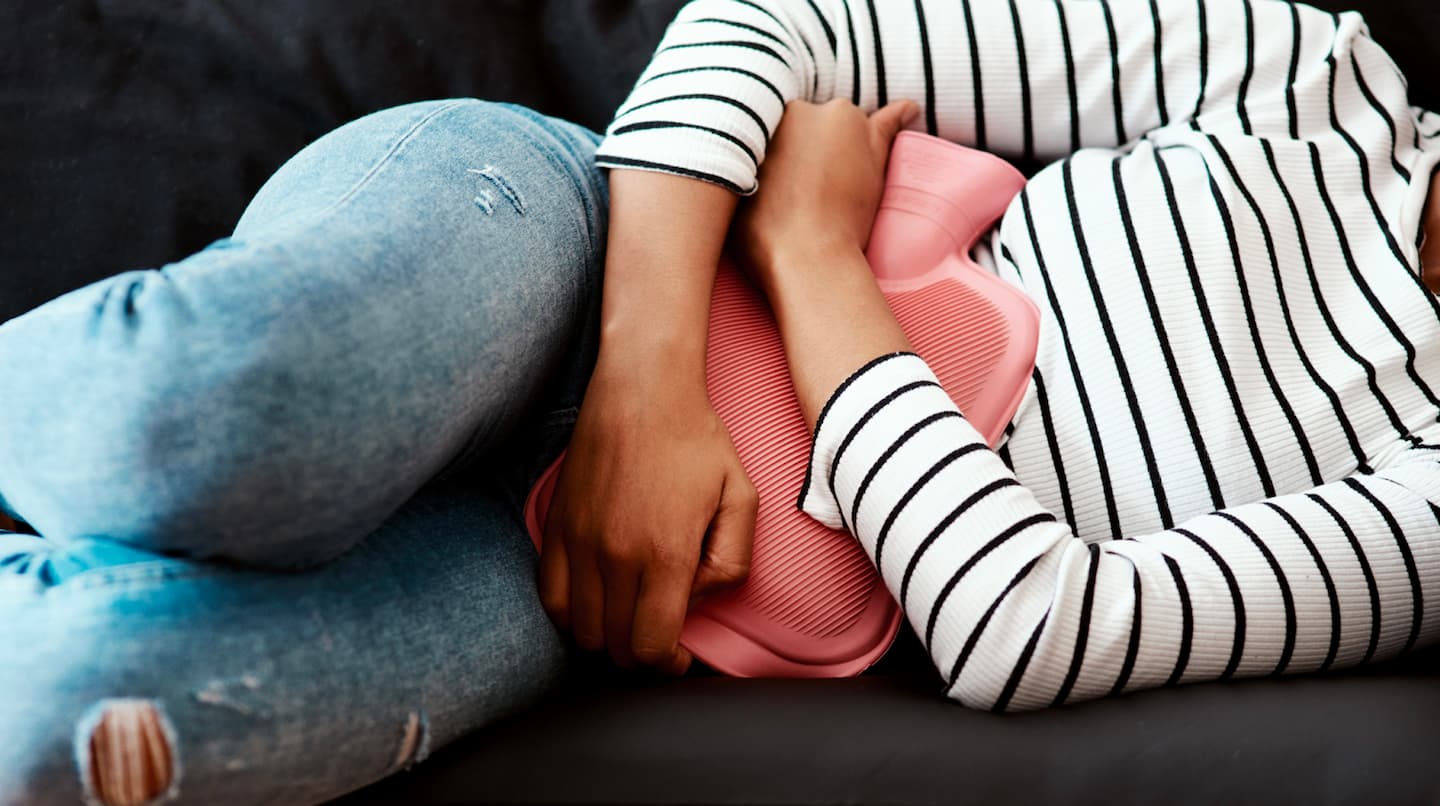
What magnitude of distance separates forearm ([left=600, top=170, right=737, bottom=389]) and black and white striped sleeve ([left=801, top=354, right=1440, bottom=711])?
Result: 10cm

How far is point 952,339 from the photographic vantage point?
0.64 meters

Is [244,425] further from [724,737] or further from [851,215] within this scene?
[851,215]

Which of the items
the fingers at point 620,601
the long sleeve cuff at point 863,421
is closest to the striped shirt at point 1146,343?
the long sleeve cuff at point 863,421

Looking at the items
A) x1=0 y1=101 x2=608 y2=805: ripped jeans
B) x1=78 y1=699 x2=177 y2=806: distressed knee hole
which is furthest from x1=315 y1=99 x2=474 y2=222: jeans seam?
x1=78 y1=699 x2=177 y2=806: distressed knee hole

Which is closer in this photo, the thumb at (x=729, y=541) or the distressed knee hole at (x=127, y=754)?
the distressed knee hole at (x=127, y=754)

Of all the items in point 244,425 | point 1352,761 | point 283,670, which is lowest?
point 1352,761

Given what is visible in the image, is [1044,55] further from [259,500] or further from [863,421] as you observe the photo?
[259,500]

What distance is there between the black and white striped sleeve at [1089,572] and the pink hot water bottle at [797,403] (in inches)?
1.4

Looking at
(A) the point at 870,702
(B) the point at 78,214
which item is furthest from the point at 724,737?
(B) the point at 78,214

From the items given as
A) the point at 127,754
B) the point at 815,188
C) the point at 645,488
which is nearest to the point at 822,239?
the point at 815,188

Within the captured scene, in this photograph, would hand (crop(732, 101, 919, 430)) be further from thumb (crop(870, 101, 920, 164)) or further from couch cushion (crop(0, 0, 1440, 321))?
couch cushion (crop(0, 0, 1440, 321))

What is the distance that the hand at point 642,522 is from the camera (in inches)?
21.5

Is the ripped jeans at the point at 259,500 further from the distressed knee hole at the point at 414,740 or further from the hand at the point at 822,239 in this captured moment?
the hand at the point at 822,239

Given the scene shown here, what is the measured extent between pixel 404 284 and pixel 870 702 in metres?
0.32
